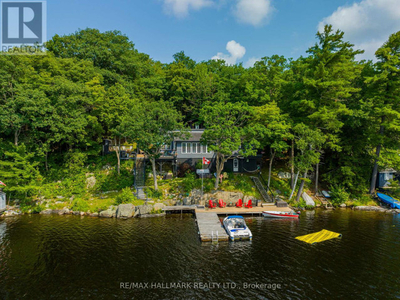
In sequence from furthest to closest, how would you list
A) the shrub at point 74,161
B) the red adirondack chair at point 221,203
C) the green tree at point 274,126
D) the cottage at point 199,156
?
the cottage at point 199,156 < the shrub at point 74,161 < the green tree at point 274,126 < the red adirondack chair at point 221,203

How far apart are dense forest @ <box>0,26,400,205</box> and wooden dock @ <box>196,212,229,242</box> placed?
9529 millimetres

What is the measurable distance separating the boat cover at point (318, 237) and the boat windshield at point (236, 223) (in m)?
5.91

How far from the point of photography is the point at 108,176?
128 feet

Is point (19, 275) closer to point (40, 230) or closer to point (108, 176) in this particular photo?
point (40, 230)

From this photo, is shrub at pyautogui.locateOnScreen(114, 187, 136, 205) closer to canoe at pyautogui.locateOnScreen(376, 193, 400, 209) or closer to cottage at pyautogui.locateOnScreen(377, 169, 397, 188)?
canoe at pyautogui.locateOnScreen(376, 193, 400, 209)

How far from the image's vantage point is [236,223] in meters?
25.8

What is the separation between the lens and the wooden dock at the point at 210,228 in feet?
78.8

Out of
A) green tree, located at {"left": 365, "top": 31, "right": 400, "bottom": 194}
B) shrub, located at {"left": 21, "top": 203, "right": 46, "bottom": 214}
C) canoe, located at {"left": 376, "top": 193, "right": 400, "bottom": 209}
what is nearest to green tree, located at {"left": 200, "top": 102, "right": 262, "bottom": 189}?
green tree, located at {"left": 365, "top": 31, "right": 400, "bottom": 194}

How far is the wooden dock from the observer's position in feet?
78.8

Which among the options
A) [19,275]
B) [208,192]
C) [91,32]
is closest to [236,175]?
[208,192]

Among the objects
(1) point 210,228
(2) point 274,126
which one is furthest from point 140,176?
(2) point 274,126

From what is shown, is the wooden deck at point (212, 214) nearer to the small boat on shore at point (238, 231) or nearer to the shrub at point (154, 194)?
the small boat on shore at point (238, 231)

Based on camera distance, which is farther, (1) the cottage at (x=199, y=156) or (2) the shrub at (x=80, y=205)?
(1) the cottage at (x=199, y=156)

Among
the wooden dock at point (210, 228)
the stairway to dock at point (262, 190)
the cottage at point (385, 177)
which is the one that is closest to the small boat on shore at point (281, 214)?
the stairway to dock at point (262, 190)
